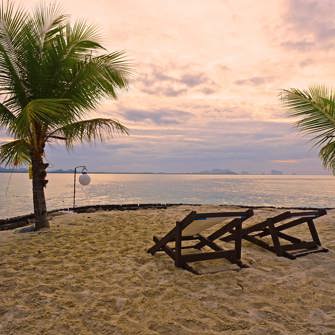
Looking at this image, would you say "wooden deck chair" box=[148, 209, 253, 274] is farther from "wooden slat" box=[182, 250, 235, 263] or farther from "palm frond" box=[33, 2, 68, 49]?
"palm frond" box=[33, 2, 68, 49]

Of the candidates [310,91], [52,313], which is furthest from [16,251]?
[310,91]

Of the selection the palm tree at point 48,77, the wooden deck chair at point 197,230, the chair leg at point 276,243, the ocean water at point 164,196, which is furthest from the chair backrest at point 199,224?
the ocean water at point 164,196

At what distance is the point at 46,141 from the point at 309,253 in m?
6.96

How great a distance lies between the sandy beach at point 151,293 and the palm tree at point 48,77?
2.61m

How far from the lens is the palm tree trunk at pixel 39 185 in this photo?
319 inches

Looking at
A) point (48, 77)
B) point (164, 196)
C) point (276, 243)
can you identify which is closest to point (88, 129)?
point (48, 77)

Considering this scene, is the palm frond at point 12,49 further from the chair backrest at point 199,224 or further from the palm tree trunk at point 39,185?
the chair backrest at point 199,224

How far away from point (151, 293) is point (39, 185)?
17.3 feet

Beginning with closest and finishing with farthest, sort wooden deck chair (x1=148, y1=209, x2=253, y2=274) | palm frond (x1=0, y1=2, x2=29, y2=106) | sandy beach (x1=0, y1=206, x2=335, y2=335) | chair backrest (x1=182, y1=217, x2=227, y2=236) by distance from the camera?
sandy beach (x1=0, y1=206, x2=335, y2=335) → wooden deck chair (x1=148, y1=209, x2=253, y2=274) → chair backrest (x1=182, y1=217, x2=227, y2=236) → palm frond (x1=0, y1=2, x2=29, y2=106)

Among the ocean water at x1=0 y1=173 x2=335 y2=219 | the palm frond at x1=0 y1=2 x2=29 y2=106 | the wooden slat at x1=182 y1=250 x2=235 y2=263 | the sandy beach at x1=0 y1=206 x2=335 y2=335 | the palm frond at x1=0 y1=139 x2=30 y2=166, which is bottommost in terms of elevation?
the ocean water at x1=0 y1=173 x2=335 y2=219

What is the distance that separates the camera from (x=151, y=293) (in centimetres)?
419

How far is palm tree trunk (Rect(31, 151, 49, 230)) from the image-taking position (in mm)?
8109

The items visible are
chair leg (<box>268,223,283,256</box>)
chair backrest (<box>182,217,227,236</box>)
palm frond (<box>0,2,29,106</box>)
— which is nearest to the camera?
chair backrest (<box>182,217,227,236</box>)

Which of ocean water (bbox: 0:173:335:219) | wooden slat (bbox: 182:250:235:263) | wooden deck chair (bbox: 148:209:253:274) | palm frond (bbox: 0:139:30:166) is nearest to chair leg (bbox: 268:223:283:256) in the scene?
wooden deck chair (bbox: 148:209:253:274)
